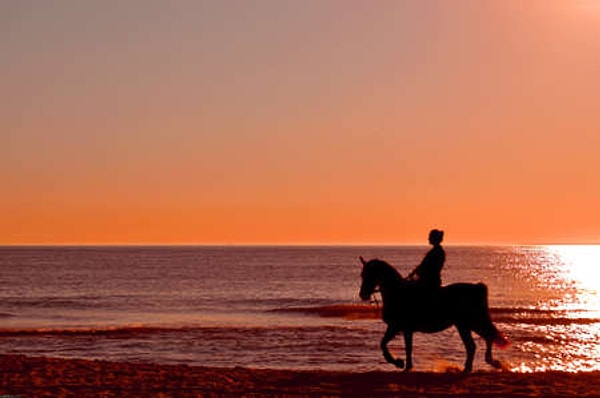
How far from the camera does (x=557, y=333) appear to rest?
1523 inches

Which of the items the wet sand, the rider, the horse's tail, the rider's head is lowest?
the wet sand

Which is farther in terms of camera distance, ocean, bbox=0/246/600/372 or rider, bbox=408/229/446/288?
ocean, bbox=0/246/600/372

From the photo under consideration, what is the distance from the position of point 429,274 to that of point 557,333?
24.3 meters

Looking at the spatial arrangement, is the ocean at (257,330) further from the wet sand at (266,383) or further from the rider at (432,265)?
the rider at (432,265)

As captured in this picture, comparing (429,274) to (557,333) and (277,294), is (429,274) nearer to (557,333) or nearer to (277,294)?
(557,333)

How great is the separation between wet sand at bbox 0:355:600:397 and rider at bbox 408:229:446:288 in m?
2.02

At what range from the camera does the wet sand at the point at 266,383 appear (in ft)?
50.5

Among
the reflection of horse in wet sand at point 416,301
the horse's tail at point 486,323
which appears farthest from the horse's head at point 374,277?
the horse's tail at point 486,323

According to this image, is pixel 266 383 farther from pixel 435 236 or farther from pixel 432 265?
pixel 435 236

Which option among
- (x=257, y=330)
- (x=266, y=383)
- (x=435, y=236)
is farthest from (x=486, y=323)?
(x=257, y=330)

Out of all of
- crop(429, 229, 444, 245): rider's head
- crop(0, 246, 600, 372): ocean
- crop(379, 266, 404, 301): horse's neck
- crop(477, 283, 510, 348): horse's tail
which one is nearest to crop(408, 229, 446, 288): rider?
crop(429, 229, 444, 245): rider's head

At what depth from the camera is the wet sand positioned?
15398mm

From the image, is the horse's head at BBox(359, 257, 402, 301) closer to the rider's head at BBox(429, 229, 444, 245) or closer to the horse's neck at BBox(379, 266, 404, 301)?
the horse's neck at BBox(379, 266, 404, 301)

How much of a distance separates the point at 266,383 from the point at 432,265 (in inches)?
163
